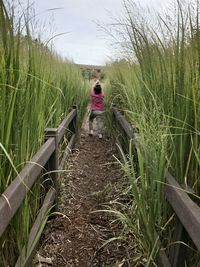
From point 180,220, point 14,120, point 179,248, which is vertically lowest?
point 179,248

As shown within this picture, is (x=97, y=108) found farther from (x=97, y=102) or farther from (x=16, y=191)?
(x=16, y=191)

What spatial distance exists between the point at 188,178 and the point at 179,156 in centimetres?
13

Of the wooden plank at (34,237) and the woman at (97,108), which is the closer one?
the wooden plank at (34,237)

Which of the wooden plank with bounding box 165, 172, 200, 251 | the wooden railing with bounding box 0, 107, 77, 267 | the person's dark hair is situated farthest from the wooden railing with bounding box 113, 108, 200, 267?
the person's dark hair

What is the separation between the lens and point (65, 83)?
6.27m

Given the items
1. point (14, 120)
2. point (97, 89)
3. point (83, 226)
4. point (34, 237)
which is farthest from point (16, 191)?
point (97, 89)

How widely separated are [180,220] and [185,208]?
0.10 meters

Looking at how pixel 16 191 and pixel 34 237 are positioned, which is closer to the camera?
pixel 16 191

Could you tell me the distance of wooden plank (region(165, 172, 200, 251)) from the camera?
4.96 ft

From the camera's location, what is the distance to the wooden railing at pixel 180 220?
5.06 feet

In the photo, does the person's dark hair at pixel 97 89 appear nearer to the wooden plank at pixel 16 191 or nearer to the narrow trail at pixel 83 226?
the narrow trail at pixel 83 226

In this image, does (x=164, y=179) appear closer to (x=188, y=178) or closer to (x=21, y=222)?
(x=188, y=178)

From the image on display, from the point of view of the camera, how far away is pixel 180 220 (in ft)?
5.74

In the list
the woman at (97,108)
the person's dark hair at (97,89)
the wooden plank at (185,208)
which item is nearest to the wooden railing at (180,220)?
the wooden plank at (185,208)
